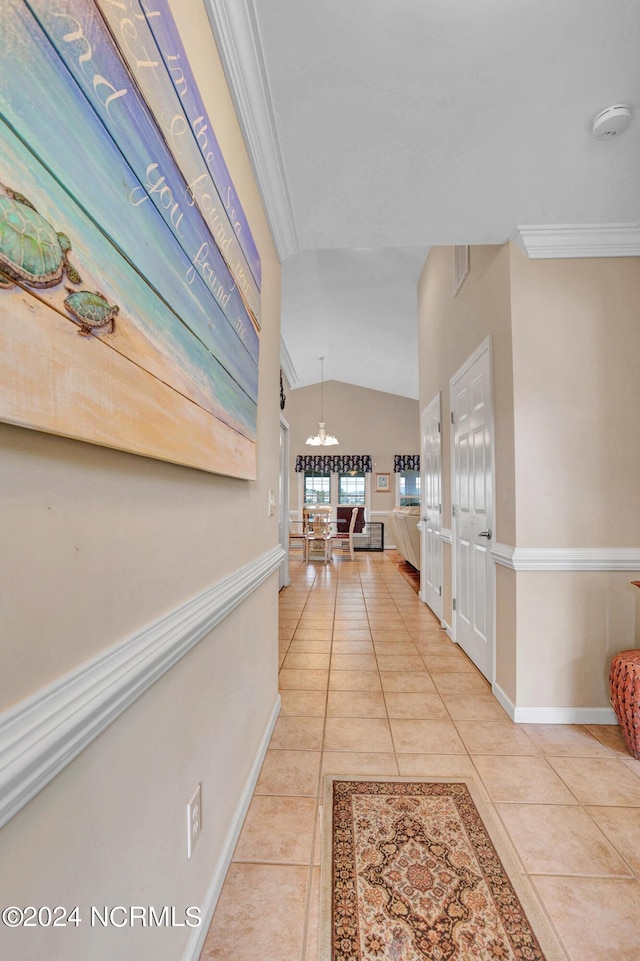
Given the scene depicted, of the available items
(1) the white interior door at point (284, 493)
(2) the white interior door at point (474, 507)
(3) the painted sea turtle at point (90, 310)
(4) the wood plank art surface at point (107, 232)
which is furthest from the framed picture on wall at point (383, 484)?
(3) the painted sea turtle at point (90, 310)

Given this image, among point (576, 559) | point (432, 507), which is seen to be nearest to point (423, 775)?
point (576, 559)

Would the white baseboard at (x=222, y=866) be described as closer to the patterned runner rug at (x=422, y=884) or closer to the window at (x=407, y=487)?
the patterned runner rug at (x=422, y=884)

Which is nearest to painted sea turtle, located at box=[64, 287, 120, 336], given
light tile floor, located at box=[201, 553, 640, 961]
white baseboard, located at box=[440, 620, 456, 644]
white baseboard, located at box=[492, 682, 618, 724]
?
light tile floor, located at box=[201, 553, 640, 961]

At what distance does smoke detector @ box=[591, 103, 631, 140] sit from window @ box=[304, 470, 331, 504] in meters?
9.72

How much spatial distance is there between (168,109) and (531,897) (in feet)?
6.88

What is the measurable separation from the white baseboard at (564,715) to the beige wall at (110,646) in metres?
1.55

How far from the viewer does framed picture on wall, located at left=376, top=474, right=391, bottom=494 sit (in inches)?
441

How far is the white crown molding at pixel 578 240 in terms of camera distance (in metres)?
2.26

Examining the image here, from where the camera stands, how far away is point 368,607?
15.1ft

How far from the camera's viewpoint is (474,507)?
9.66 ft

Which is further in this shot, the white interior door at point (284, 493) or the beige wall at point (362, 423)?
the beige wall at point (362, 423)

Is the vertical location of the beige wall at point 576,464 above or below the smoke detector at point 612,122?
below

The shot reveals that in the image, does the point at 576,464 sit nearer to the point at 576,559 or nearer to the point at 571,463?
the point at 571,463

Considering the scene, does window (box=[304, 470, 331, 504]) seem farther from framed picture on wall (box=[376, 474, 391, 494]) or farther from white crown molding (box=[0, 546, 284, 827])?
white crown molding (box=[0, 546, 284, 827])
